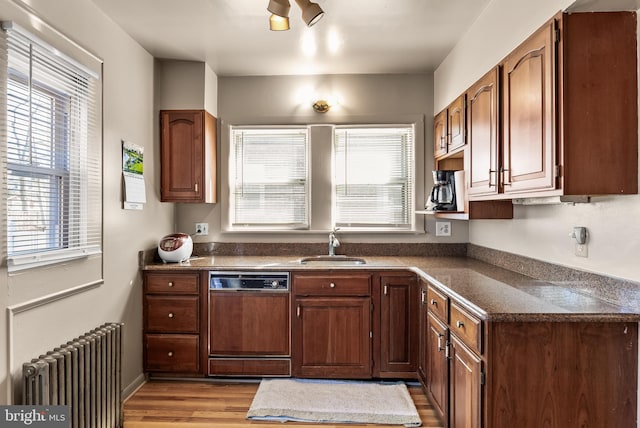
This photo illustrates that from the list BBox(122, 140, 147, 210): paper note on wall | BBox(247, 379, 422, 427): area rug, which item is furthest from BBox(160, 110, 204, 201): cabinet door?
BBox(247, 379, 422, 427): area rug

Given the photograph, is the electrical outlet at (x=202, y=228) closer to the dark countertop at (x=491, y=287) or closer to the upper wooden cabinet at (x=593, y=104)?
the dark countertop at (x=491, y=287)

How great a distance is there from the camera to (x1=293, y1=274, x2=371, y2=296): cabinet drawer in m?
3.12

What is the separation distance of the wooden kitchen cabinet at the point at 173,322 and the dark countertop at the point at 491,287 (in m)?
0.12

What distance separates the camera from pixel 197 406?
283 cm

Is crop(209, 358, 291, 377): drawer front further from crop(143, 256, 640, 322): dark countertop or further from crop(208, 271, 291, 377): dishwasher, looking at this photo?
crop(143, 256, 640, 322): dark countertop

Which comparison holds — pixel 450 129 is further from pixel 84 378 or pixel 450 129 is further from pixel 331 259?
pixel 84 378

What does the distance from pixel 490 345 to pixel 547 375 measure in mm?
241

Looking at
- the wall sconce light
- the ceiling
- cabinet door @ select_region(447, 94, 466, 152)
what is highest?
the ceiling

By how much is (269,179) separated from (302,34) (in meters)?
1.36

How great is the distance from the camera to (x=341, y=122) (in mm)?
3789

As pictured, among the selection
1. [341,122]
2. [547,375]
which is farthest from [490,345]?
[341,122]

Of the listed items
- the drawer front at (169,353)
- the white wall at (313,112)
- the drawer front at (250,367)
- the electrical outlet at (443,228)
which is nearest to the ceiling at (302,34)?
the white wall at (313,112)

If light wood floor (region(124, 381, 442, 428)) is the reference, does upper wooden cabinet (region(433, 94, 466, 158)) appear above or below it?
above

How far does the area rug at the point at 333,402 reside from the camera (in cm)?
263
